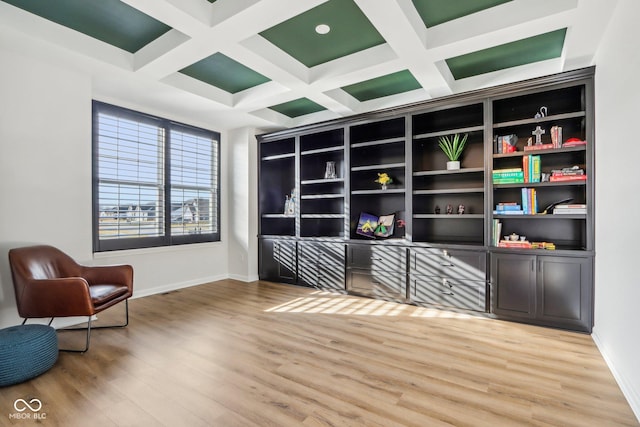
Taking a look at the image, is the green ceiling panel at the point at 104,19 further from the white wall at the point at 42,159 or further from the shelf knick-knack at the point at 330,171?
the shelf knick-knack at the point at 330,171

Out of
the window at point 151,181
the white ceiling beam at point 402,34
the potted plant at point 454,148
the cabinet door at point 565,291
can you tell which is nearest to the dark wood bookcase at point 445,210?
the cabinet door at point 565,291

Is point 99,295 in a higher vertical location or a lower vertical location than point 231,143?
lower

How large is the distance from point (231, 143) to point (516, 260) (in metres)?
4.67

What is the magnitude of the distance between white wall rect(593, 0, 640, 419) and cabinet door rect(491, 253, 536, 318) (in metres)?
0.52

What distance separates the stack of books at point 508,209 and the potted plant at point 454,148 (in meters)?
0.69

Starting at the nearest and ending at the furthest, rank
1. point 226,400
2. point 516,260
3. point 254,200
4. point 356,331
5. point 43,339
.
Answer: point 226,400
point 43,339
point 356,331
point 516,260
point 254,200

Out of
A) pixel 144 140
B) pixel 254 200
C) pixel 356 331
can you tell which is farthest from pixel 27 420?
pixel 254 200

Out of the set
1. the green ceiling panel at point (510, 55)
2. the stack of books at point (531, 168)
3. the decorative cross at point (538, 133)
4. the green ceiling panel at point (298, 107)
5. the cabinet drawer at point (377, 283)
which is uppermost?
the green ceiling panel at point (298, 107)

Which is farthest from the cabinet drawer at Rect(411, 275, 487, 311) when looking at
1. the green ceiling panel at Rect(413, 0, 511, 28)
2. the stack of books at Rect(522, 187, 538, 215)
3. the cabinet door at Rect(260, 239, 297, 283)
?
the green ceiling panel at Rect(413, 0, 511, 28)

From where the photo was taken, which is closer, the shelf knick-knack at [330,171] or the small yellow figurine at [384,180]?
the small yellow figurine at [384,180]

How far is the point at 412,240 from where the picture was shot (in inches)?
162

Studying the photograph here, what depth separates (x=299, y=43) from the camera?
316cm

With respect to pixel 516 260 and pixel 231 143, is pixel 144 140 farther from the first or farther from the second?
pixel 516 260

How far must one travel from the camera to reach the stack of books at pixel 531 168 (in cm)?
338
